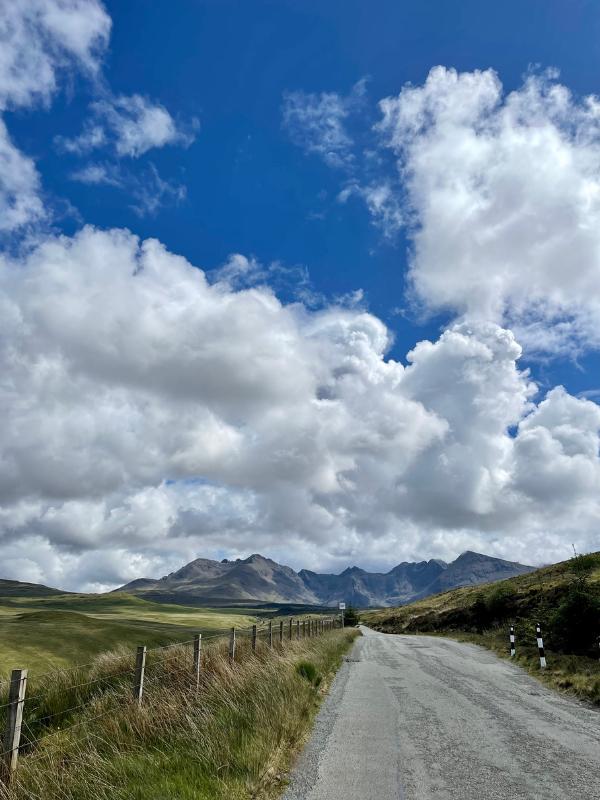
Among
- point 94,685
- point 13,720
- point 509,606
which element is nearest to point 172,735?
point 13,720

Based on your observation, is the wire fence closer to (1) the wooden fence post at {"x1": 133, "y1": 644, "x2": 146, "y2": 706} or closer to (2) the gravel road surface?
(1) the wooden fence post at {"x1": 133, "y1": 644, "x2": 146, "y2": 706}

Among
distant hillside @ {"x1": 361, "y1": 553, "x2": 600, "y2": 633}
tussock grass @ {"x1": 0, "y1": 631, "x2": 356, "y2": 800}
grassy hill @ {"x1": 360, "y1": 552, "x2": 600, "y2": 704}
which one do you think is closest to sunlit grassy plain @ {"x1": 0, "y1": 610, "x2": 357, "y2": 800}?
tussock grass @ {"x1": 0, "y1": 631, "x2": 356, "y2": 800}

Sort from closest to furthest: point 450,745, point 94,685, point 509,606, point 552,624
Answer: point 450,745 → point 94,685 → point 552,624 → point 509,606

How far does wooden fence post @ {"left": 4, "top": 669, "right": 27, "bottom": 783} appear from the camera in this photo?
6.80 metres

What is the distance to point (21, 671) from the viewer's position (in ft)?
22.8

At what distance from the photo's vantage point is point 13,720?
6879 millimetres

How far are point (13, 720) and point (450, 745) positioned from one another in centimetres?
671

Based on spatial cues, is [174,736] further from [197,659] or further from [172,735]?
[197,659]

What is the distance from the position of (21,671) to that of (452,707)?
9.73 m

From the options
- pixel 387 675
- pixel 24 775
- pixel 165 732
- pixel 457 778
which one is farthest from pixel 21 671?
pixel 387 675

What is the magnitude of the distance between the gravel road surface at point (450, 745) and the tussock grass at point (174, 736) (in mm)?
645

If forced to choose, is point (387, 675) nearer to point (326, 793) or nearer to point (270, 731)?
point (270, 731)

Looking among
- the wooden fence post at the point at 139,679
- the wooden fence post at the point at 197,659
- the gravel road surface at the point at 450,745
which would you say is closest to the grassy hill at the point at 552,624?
the gravel road surface at the point at 450,745

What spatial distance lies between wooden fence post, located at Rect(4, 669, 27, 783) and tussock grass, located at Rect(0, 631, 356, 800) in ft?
0.57
